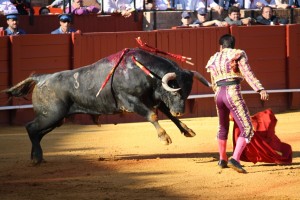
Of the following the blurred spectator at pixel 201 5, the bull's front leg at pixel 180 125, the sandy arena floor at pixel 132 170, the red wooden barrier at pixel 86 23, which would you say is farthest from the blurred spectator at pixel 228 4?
the bull's front leg at pixel 180 125

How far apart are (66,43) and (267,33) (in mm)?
3384

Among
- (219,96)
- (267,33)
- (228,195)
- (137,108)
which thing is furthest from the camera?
(267,33)

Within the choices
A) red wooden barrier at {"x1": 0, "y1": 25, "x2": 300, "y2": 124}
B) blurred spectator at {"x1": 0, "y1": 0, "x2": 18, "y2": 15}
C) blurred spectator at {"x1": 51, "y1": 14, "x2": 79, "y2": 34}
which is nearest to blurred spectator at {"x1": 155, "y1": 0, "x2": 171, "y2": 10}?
red wooden barrier at {"x1": 0, "y1": 25, "x2": 300, "y2": 124}

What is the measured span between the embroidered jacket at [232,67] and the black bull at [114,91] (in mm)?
754

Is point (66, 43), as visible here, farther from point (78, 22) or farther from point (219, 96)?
point (219, 96)

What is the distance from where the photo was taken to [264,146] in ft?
34.6

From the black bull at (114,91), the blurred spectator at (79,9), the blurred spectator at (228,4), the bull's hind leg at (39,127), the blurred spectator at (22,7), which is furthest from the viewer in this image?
the blurred spectator at (228,4)

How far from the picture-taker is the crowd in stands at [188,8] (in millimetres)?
16172

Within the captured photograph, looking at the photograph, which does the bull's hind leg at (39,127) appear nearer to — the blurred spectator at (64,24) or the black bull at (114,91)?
the black bull at (114,91)

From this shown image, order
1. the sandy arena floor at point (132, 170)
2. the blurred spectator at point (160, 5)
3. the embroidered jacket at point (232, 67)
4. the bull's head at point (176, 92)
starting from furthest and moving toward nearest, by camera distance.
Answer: the blurred spectator at point (160, 5) → the bull's head at point (176, 92) → the embroidered jacket at point (232, 67) → the sandy arena floor at point (132, 170)

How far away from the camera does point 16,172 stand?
10.4m

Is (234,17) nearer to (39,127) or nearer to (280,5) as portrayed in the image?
(280,5)

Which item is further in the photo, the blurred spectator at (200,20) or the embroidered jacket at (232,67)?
the blurred spectator at (200,20)

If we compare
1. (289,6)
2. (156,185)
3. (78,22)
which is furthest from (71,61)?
(156,185)
